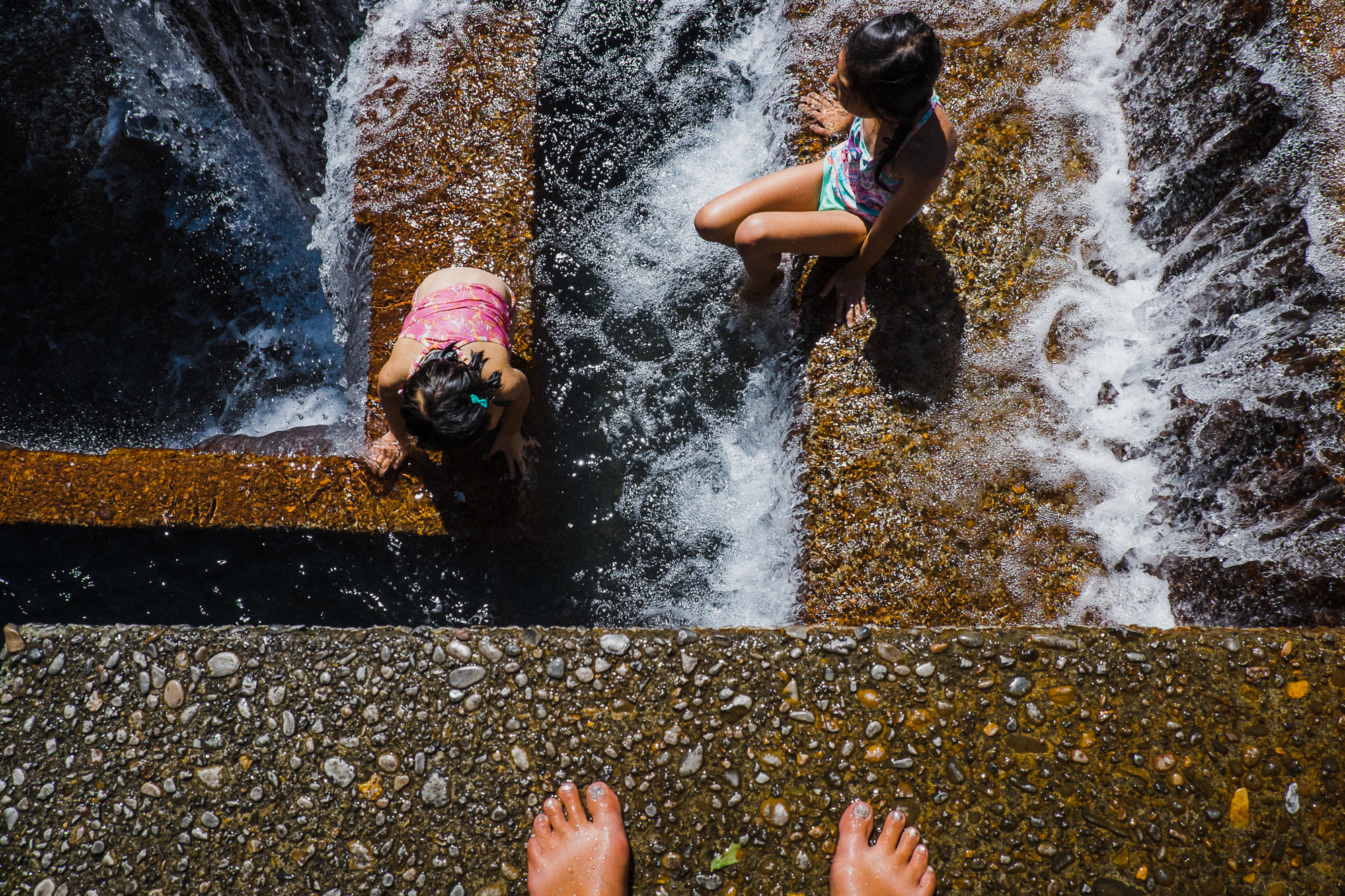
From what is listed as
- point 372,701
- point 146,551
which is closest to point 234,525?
point 146,551

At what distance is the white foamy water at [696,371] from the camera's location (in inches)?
126

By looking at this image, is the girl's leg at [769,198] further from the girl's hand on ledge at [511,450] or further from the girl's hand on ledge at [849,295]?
the girl's hand on ledge at [511,450]

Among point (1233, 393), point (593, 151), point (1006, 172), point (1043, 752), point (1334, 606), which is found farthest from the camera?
point (593, 151)

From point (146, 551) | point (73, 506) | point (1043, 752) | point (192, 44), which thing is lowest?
point (1043, 752)

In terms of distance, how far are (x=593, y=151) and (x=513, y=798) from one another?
316cm

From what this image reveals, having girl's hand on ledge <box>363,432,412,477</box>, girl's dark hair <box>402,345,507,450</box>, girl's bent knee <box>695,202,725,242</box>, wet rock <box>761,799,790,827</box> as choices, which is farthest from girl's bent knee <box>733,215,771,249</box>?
wet rock <box>761,799,790,827</box>

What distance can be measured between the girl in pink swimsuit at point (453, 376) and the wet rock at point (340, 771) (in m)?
1.13

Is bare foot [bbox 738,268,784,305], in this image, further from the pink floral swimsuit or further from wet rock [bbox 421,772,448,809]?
wet rock [bbox 421,772,448,809]

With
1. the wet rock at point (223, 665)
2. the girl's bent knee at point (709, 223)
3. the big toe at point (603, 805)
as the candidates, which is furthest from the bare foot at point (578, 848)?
the girl's bent knee at point (709, 223)

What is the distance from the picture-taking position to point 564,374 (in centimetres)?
339

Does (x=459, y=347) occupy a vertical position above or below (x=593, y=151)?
below

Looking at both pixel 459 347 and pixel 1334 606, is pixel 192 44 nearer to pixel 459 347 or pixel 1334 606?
pixel 459 347

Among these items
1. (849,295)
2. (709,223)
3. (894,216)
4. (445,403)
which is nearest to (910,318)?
(849,295)

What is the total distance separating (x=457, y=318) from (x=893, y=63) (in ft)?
5.88
